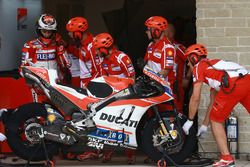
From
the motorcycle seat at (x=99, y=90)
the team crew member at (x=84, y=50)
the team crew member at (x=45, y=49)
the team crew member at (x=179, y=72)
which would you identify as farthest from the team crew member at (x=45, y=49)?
Result: the team crew member at (x=179, y=72)

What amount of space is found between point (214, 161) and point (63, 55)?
2642 millimetres

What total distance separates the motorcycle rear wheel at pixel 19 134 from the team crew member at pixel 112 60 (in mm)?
1030

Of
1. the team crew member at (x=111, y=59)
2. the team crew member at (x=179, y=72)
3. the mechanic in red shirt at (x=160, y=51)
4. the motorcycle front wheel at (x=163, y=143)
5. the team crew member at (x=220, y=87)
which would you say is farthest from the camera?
the team crew member at (x=179, y=72)

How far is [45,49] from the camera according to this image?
912 cm

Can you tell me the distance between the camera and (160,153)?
8070 mm

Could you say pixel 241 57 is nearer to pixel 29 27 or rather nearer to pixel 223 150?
pixel 223 150

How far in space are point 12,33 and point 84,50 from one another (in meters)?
2.17

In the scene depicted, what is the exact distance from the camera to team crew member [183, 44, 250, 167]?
24.9ft

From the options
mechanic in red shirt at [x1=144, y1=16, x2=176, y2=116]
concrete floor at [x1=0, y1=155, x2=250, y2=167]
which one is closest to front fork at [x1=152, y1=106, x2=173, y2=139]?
mechanic in red shirt at [x1=144, y1=16, x2=176, y2=116]

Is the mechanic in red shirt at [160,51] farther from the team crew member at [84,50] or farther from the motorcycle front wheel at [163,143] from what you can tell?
the team crew member at [84,50]

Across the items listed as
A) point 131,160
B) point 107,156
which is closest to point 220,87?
point 131,160

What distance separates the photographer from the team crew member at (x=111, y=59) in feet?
27.4

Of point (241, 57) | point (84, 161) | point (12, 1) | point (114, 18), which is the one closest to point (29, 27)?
point (12, 1)

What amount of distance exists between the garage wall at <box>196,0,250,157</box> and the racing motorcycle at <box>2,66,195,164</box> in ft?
3.04
